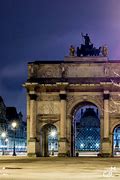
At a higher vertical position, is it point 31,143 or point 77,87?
point 77,87

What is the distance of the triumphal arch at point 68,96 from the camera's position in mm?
70250

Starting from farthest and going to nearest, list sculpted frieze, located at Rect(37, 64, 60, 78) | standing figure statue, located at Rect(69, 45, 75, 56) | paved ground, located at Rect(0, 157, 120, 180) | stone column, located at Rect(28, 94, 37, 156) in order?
standing figure statue, located at Rect(69, 45, 75, 56) → sculpted frieze, located at Rect(37, 64, 60, 78) → stone column, located at Rect(28, 94, 37, 156) → paved ground, located at Rect(0, 157, 120, 180)

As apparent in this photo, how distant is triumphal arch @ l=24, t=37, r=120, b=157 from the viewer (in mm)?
70250

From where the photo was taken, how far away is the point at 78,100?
234ft

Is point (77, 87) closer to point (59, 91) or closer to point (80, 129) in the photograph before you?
point (59, 91)

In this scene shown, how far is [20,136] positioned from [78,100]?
107655mm

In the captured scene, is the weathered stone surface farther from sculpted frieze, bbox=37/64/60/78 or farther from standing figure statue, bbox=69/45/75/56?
standing figure statue, bbox=69/45/75/56

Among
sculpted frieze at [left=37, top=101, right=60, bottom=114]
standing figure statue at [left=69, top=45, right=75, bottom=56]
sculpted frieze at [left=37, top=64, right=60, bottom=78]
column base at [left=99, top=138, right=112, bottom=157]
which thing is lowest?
column base at [left=99, top=138, right=112, bottom=157]

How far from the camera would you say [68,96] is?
71.2m

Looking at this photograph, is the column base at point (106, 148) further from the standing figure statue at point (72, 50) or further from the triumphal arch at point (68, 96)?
the standing figure statue at point (72, 50)

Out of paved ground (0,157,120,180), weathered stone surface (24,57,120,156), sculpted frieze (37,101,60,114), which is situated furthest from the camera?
sculpted frieze (37,101,60,114)

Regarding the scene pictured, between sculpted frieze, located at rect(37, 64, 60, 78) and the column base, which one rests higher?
sculpted frieze, located at rect(37, 64, 60, 78)

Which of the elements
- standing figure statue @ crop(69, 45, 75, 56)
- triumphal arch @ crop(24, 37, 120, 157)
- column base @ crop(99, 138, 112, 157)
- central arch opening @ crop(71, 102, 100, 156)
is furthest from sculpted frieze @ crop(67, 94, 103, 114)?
central arch opening @ crop(71, 102, 100, 156)

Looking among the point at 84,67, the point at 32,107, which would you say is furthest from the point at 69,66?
the point at 32,107
